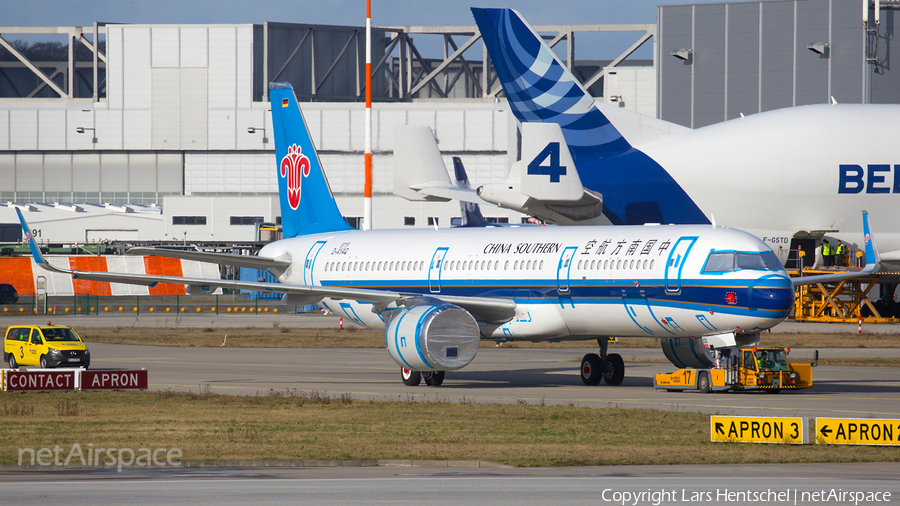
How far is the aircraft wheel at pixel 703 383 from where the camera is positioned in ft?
87.6

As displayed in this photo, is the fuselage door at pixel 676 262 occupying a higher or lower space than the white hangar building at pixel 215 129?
lower

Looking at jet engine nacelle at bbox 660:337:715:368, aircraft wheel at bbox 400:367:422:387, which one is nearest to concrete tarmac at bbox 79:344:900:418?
aircraft wheel at bbox 400:367:422:387

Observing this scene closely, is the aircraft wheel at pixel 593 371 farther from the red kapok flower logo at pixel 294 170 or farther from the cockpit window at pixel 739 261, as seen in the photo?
the red kapok flower logo at pixel 294 170

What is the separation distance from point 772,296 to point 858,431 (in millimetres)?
7932

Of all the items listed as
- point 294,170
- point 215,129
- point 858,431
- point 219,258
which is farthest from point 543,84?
point 215,129

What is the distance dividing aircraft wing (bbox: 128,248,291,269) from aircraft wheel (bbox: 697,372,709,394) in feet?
44.9

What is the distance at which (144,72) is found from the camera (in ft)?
361

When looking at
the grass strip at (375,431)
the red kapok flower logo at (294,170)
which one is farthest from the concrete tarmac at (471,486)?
the red kapok flower logo at (294,170)

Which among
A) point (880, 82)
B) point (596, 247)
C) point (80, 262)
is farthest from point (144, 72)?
point (596, 247)

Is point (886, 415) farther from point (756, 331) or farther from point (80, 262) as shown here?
point (80, 262)

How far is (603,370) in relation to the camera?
97.7 feet

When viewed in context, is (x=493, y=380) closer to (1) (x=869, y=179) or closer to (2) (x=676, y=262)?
(2) (x=676, y=262)

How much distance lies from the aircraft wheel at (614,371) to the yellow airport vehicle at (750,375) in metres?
2.35

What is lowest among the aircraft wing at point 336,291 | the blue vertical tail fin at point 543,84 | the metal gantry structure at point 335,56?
the aircraft wing at point 336,291
